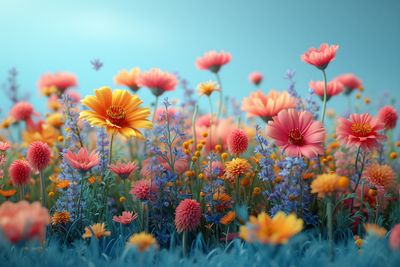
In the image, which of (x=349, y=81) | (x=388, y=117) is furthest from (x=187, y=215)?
(x=349, y=81)

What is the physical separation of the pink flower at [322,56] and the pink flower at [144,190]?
743 millimetres

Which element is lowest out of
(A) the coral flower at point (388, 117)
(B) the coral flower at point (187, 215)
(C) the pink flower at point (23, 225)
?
(B) the coral flower at point (187, 215)

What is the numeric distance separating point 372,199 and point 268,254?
3.12 feet

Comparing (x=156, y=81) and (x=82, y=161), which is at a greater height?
(x=156, y=81)

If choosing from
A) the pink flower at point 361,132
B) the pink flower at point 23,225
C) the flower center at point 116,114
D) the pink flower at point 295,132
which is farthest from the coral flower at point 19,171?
the pink flower at point 361,132

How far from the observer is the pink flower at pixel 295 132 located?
1309 millimetres

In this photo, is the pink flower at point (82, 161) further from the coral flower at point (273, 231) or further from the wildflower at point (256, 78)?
the wildflower at point (256, 78)

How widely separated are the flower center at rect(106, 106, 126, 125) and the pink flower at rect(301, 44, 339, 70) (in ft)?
2.33

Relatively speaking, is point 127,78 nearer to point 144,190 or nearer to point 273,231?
point 144,190

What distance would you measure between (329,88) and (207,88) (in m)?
0.54

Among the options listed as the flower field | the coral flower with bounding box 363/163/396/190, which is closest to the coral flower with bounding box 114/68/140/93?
the flower field

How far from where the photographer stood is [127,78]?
6.65 ft

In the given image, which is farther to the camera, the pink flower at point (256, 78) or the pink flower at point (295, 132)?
the pink flower at point (256, 78)

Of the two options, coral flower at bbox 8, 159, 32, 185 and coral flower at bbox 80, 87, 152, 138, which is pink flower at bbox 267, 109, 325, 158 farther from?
coral flower at bbox 8, 159, 32, 185
